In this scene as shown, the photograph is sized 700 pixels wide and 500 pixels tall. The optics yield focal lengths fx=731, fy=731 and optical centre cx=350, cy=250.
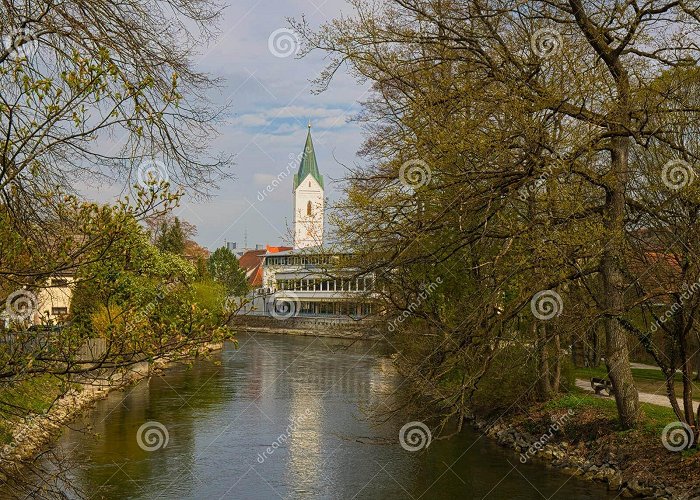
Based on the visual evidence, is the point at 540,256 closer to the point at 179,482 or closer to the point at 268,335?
the point at 179,482

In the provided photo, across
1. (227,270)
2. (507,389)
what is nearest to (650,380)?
(507,389)

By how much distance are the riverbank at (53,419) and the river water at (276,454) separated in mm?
552

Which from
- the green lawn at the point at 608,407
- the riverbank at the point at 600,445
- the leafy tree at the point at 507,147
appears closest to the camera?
the leafy tree at the point at 507,147

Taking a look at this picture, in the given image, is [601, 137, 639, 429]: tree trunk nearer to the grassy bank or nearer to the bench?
the bench

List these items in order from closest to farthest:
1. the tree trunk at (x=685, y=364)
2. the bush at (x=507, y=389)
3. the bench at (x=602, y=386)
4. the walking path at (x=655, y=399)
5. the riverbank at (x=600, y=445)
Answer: the riverbank at (x=600, y=445) → the tree trunk at (x=685, y=364) → the walking path at (x=655, y=399) → the bush at (x=507, y=389) → the bench at (x=602, y=386)

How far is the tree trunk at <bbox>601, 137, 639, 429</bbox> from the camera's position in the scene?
12.1 metres

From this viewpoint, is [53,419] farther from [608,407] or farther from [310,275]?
[608,407]

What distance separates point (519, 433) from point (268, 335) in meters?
46.4

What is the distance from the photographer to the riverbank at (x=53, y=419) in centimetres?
562

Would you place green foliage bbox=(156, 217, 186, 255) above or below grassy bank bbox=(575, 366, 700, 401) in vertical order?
above

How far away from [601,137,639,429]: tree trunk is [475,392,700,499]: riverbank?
61cm

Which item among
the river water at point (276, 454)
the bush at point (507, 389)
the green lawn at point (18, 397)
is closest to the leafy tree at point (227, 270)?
the river water at point (276, 454)

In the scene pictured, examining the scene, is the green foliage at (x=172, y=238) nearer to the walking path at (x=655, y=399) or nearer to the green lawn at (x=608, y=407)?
the walking path at (x=655, y=399)

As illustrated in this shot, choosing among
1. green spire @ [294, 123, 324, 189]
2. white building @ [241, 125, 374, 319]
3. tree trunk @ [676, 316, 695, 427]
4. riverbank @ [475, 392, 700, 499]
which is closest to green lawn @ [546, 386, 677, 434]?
riverbank @ [475, 392, 700, 499]
